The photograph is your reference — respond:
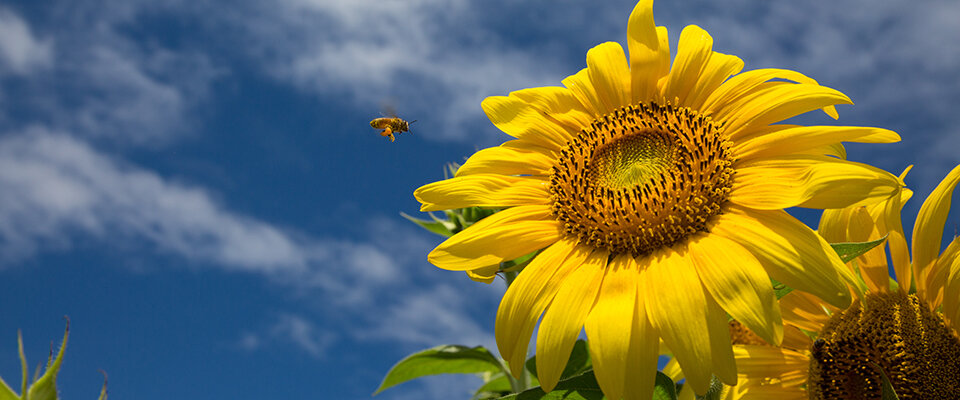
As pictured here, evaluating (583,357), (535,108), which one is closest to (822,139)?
(535,108)

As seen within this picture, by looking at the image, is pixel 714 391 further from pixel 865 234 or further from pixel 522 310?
pixel 865 234

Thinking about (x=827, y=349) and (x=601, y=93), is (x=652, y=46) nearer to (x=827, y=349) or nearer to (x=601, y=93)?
(x=601, y=93)

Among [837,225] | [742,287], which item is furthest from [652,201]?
[837,225]

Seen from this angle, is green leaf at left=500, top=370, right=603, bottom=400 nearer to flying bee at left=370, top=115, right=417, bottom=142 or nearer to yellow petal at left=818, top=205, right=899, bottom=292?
yellow petal at left=818, top=205, right=899, bottom=292

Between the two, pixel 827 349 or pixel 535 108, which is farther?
pixel 535 108

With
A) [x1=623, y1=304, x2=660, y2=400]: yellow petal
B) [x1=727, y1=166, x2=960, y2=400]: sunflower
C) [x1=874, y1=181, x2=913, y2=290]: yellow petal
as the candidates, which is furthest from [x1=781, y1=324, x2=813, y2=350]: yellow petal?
[x1=623, y1=304, x2=660, y2=400]: yellow petal
